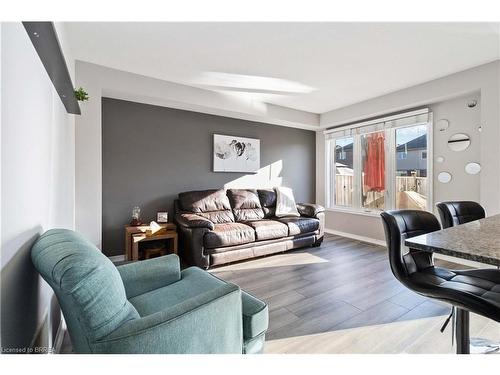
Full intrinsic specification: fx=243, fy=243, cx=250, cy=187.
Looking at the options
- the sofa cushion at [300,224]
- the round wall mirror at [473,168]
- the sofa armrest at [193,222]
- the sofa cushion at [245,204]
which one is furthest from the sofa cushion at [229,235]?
the round wall mirror at [473,168]

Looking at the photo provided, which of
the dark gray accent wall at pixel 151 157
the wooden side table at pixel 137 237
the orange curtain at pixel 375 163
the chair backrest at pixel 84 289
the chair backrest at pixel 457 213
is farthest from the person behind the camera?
the orange curtain at pixel 375 163

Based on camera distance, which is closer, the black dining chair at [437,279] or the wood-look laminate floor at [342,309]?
the black dining chair at [437,279]

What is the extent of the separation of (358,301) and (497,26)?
2.75 m

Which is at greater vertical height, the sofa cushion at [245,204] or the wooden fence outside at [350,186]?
the wooden fence outside at [350,186]

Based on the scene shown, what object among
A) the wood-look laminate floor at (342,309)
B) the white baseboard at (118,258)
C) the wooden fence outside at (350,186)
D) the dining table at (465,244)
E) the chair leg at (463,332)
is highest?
the wooden fence outside at (350,186)

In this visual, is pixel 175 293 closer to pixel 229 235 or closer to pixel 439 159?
pixel 229 235

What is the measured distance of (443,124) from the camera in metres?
3.45

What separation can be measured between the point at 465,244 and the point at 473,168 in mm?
2988

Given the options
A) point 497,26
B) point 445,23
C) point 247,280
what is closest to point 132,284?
point 247,280

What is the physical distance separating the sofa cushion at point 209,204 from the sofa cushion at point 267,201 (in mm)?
668

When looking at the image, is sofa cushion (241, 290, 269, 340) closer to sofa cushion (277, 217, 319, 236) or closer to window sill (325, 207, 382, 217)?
sofa cushion (277, 217, 319, 236)

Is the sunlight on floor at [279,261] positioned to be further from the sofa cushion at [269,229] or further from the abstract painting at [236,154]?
the abstract painting at [236,154]

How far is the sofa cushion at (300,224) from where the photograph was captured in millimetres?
3757

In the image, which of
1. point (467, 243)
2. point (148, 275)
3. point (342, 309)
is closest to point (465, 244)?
point (467, 243)
